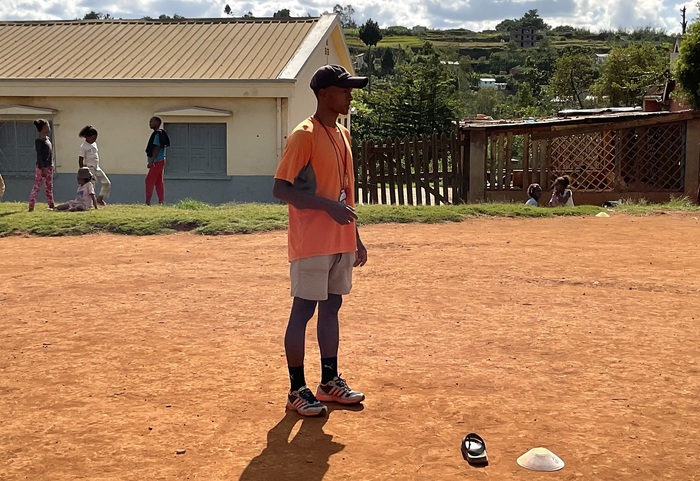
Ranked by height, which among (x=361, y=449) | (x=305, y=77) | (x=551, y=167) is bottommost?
(x=361, y=449)

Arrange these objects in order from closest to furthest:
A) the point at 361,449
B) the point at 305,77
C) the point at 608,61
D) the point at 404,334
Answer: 1. the point at 361,449
2. the point at 404,334
3. the point at 305,77
4. the point at 608,61

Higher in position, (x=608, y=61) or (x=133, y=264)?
(x=608, y=61)

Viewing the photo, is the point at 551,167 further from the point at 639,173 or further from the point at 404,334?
the point at 404,334

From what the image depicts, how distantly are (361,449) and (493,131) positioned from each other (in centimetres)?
1394

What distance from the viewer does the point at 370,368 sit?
209 inches

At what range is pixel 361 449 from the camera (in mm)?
4000

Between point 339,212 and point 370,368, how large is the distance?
1317 millimetres

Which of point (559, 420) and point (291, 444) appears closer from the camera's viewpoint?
point (291, 444)

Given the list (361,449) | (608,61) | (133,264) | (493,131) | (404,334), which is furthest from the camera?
(608,61)

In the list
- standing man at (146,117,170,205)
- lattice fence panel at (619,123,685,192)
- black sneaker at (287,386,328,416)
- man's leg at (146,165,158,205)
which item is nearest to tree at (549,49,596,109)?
lattice fence panel at (619,123,685,192)

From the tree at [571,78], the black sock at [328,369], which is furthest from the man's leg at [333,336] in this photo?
the tree at [571,78]

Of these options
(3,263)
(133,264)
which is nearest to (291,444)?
(133,264)

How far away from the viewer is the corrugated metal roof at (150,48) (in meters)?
19.8

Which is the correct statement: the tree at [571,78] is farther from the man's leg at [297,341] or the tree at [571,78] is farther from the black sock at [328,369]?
the man's leg at [297,341]
